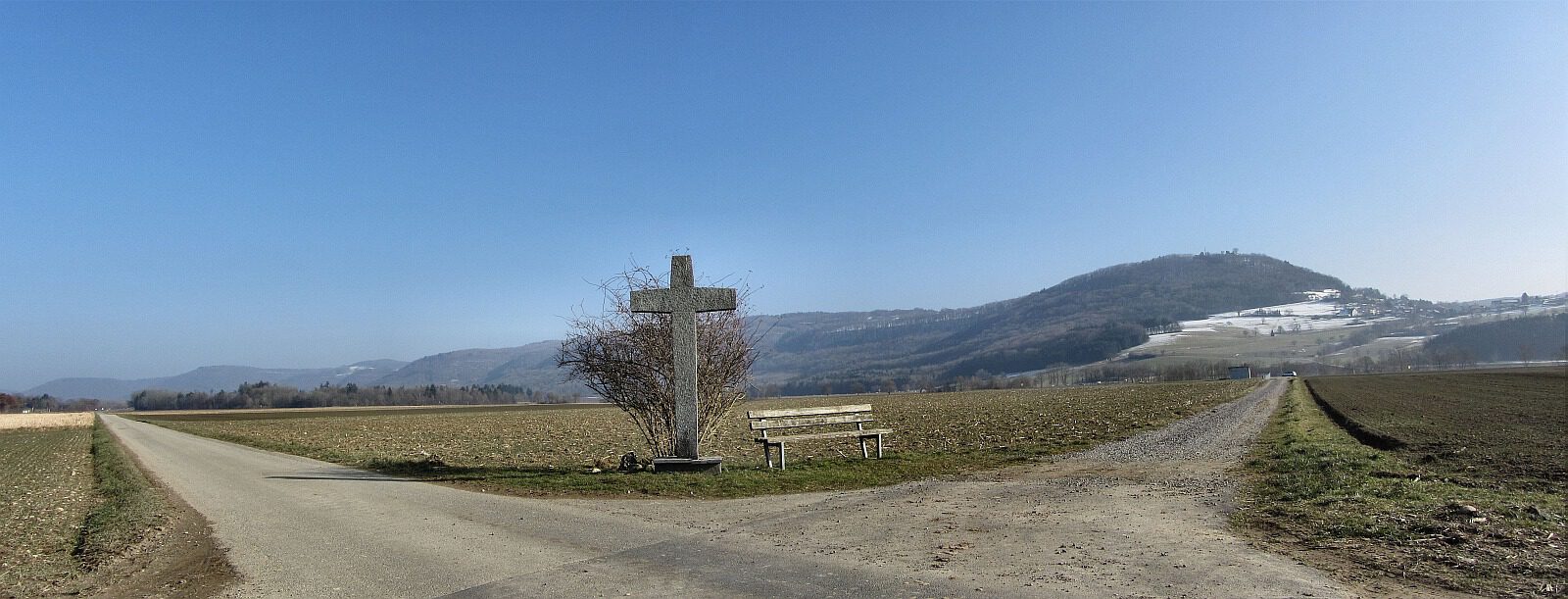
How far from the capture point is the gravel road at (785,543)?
5848 mm

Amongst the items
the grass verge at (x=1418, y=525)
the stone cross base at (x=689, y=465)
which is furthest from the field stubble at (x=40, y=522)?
the grass verge at (x=1418, y=525)

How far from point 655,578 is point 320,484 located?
33.6 feet

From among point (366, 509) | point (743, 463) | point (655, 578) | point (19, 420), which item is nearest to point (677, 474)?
point (743, 463)

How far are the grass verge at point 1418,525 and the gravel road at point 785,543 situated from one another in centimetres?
55

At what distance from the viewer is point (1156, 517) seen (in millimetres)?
8188

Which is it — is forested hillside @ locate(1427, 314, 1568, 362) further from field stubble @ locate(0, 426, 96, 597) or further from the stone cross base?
field stubble @ locate(0, 426, 96, 597)

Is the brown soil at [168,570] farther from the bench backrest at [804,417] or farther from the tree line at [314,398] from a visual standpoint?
the tree line at [314,398]

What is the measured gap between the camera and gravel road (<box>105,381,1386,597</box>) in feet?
19.2

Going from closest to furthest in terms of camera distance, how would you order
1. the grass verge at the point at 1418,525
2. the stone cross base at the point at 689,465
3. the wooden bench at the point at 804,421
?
the grass verge at the point at 1418,525 < the stone cross base at the point at 689,465 < the wooden bench at the point at 804,421

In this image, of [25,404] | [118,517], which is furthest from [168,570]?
[25,404]

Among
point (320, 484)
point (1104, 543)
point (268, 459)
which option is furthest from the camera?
point (268, 459)

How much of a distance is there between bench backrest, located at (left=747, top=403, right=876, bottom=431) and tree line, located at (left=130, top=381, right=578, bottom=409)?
16004cm

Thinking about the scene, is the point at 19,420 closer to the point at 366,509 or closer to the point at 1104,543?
the point at 366,509

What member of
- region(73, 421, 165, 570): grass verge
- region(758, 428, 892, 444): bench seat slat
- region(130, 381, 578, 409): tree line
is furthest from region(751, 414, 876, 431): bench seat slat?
region(130, 381, 578, 409): tree line
